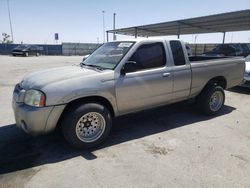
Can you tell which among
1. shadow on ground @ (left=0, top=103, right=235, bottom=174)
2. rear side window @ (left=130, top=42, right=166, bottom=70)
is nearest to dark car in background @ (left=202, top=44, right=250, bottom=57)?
shadow on ground @ (left=0, top=103, right=235, bottom=174)

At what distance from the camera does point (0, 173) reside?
2922 millimetres

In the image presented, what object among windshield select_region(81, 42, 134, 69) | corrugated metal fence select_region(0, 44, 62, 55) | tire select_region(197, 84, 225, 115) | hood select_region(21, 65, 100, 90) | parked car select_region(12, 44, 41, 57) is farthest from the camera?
corrugated metal fence select_region(0, 44, 62, 55)

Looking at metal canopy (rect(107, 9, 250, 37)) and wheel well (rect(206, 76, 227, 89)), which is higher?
metal canopy (rect(107, 9, 250, 37))

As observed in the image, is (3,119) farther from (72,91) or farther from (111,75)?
(111,75)

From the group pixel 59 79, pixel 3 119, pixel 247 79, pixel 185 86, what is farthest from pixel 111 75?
pixel 247 79

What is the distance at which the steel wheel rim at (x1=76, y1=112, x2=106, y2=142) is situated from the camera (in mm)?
3564

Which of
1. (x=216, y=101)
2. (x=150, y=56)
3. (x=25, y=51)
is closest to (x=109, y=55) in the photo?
(x=150, y=56)

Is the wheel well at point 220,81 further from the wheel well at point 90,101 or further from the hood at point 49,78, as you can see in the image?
the hood at point 49,78

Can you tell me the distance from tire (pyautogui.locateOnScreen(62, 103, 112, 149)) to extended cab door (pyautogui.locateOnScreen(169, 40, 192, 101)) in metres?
1.70

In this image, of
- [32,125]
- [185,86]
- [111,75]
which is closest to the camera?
[32,125]

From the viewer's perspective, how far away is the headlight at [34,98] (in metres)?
3.16

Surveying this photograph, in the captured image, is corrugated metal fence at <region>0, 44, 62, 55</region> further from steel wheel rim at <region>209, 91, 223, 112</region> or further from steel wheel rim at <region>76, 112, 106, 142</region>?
steel wheel rim at <region>76, 112, 106, 142</region>

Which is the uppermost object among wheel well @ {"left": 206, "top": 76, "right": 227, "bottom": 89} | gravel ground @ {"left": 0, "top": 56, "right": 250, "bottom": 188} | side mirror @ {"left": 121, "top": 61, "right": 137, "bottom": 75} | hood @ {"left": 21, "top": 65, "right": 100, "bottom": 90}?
side mirror @ {"left": 121, "top": 61, "right": 137, "bottom": 75}

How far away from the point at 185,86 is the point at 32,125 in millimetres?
3201
